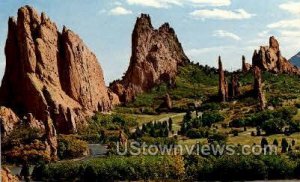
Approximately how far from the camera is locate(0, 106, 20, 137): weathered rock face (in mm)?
122688

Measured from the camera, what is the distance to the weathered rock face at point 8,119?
123m

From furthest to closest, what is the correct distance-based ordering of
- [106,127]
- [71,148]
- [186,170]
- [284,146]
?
[106,127], [71,148], [284,146], [186,170]

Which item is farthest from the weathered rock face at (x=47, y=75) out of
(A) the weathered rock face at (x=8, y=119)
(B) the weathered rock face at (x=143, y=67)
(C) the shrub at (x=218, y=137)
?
(C) the shrub at (x=218, y=137)

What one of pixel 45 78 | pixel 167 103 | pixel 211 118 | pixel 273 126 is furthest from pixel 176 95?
pixel 273 126

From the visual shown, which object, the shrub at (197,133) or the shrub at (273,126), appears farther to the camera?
the shrub at (197,133)

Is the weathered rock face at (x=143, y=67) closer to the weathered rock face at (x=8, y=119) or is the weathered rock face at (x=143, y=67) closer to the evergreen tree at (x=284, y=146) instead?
the weathered rock face at (x=8, y=119)

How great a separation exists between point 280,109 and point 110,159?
59.6 m

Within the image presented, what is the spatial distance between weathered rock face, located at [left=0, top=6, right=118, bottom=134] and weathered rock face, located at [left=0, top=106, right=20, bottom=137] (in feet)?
18.2

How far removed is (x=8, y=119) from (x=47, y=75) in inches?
764

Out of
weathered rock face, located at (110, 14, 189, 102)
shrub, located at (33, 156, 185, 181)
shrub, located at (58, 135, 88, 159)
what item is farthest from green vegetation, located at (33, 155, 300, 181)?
weathered rock face, located at (110, 14, 189, 102)

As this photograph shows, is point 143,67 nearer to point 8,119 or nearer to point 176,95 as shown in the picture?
point 176,95

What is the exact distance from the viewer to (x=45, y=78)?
142m

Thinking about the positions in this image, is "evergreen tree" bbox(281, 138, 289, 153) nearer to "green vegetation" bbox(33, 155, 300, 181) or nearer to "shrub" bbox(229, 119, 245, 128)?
"green vegetation" bbox(33, 155, 300, 181)

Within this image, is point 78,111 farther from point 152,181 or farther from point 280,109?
point 152,181
